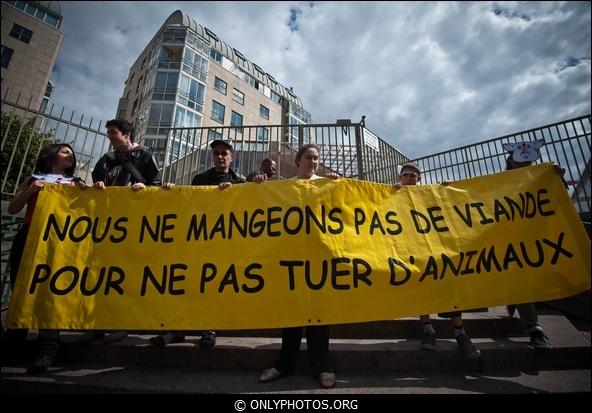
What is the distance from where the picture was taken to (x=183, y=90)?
2753cm

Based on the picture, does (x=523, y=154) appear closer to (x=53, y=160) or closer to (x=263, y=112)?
(x=53, y=160)

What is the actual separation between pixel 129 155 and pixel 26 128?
3610 millimetres

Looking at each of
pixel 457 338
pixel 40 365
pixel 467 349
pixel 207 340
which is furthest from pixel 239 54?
pixel 467 349

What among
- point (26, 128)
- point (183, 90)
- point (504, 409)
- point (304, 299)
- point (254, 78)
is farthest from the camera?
point (254, 78)

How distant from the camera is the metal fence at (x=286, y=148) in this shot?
629 cm

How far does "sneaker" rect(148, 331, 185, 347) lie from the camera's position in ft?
10.1

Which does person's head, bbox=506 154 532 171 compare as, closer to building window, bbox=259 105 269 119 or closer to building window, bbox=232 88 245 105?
building window, bbox=232 88 245 105

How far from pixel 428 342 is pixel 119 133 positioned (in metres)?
4.33

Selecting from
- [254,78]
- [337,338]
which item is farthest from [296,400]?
[254,78]

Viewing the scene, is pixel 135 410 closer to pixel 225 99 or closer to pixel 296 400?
pixel 296 400

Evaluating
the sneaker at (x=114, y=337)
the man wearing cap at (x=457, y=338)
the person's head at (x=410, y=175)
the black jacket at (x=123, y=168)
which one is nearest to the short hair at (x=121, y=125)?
the black jacket at (x=123, y=168)

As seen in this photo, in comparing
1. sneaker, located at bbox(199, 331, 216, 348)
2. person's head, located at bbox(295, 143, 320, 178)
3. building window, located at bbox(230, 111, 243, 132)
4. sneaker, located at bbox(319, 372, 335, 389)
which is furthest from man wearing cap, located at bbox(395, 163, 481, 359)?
building window, located at bbox(230, 111, 243, 132)

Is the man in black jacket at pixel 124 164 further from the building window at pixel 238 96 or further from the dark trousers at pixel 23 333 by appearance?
the building window at pixel 238 96

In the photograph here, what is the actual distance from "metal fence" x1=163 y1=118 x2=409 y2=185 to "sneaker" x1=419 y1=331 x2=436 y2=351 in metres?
3.73
